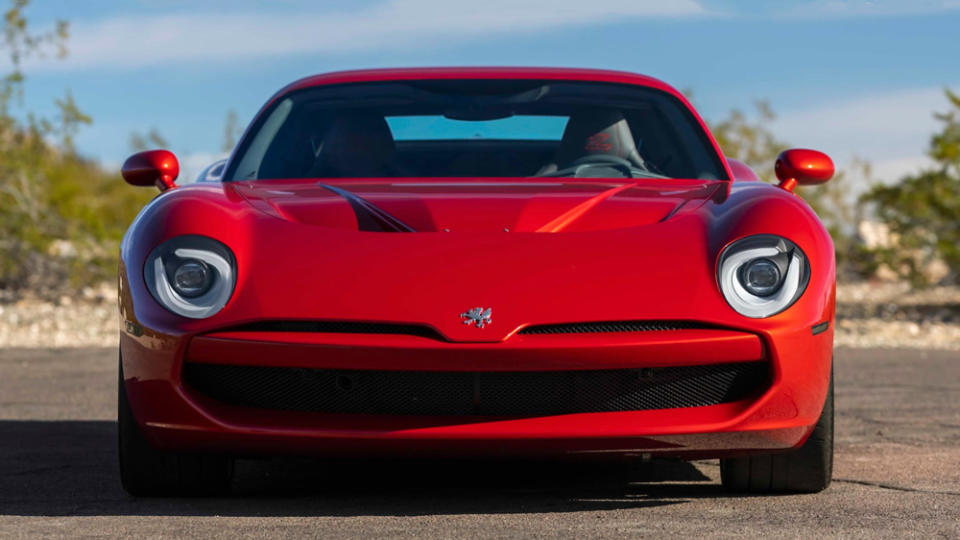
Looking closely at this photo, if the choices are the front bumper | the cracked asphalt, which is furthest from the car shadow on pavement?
the front bumper

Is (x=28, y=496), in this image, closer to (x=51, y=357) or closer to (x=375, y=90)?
(x=375, y=90)

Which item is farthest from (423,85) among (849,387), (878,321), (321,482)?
(878,321)

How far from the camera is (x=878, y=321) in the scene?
46.5ft

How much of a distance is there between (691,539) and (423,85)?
Answer: 235 cm

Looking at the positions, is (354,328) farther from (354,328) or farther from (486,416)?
(486,416)

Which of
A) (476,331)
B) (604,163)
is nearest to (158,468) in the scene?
(476,331)

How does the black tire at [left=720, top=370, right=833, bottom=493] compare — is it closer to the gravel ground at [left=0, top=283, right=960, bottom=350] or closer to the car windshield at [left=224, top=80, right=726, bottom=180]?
the car windshield at [left=224, top=80, right=726, bottom=180]

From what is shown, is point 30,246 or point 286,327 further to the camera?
point 30,246

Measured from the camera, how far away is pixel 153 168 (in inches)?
177

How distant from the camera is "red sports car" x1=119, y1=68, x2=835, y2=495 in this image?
326 centimetres

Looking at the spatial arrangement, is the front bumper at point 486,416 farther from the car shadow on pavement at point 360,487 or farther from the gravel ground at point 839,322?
the gravel ground at point 839,322

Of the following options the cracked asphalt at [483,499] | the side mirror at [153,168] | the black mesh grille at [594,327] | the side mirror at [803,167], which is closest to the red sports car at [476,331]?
the black mesh grille at [594,327]

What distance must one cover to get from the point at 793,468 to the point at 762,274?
0.61 meters

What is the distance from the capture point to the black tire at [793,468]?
3.62m
